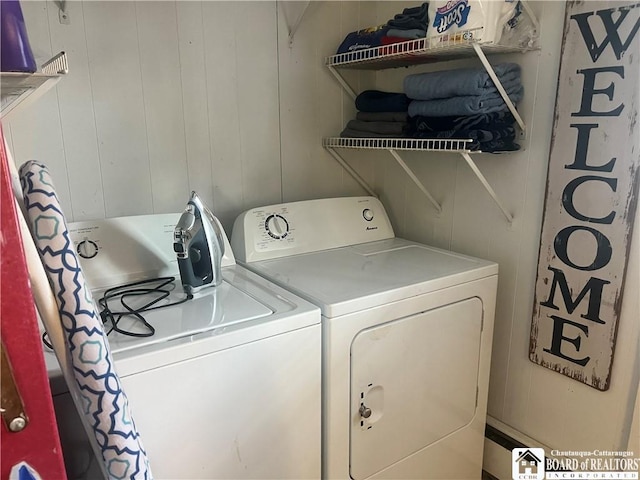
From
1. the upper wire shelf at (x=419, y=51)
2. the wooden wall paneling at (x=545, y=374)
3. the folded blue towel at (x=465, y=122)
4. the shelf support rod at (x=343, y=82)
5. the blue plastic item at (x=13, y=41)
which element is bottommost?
the wooden wall paneling at (x=545, y=374)

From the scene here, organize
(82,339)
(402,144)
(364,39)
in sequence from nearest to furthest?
(82,339) → (402,144) → (364,39)

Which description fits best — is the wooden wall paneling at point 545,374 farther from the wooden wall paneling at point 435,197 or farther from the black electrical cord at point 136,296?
the black electrical cord at point 136,296

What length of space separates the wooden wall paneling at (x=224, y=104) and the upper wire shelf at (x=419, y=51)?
38cm

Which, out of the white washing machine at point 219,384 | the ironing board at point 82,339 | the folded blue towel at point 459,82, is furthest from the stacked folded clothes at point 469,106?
the ironing board at point 82,339

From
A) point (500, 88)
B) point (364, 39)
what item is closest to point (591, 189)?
point (500, 88)

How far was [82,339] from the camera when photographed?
0.83 metres

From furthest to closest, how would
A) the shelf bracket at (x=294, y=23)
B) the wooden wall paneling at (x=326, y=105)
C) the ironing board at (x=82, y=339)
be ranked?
1. the wooden wall paneling at (x=326, y=105)
2. the shelf bracket at (x=294, y=23)
3. the ironing board at (x=82, y=339)

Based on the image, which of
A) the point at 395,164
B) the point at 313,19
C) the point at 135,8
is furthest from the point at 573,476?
the point at 135,8

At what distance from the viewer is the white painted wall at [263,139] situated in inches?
61.1

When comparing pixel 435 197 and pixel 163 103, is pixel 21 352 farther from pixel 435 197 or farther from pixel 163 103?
pixel 435 197

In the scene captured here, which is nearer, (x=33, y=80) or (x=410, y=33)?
(x=33, y=80)

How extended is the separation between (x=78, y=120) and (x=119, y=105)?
0.46 ft

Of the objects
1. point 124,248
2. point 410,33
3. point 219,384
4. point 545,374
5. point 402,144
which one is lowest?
point 545,374

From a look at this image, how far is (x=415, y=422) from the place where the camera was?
1.58 metres
